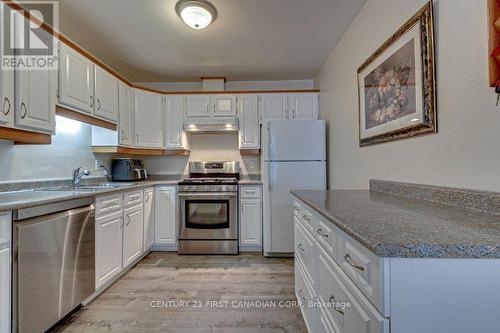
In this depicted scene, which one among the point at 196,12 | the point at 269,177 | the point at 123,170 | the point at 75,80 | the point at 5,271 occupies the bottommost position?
the point at 5,271

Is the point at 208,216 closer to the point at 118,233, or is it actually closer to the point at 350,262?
the point at 118,233

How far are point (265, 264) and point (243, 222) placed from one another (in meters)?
0.61

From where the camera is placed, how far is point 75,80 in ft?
7.23

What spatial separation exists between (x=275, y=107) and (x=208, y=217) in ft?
5.89

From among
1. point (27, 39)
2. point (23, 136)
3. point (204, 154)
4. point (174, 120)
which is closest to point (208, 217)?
point (204, 154)

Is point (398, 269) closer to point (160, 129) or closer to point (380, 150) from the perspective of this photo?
point (380, 150)

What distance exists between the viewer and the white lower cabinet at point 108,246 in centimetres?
211

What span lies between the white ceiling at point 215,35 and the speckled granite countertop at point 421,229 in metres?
1.84

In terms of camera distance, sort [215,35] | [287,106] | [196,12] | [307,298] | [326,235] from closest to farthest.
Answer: [326,235] < [307,298] < [196,12] < [215,35] < [287,106]

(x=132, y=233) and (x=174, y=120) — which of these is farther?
(x=174, y=120)

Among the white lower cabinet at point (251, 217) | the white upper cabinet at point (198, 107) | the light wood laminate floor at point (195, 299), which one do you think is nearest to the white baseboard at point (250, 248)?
the white lower cabinet at point (251, 217)

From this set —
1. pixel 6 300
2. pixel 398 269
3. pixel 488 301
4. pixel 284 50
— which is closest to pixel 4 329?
pixel 6 300

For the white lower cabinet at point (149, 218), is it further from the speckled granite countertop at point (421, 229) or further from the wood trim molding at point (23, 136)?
the speckled granite countertop at point (421, 229)

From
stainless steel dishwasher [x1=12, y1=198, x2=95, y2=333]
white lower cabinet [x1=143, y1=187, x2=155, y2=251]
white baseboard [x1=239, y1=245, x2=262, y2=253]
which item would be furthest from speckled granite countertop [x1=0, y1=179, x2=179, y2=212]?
white baseboard [x1=239, y1=245, x2=262, y2=253]
